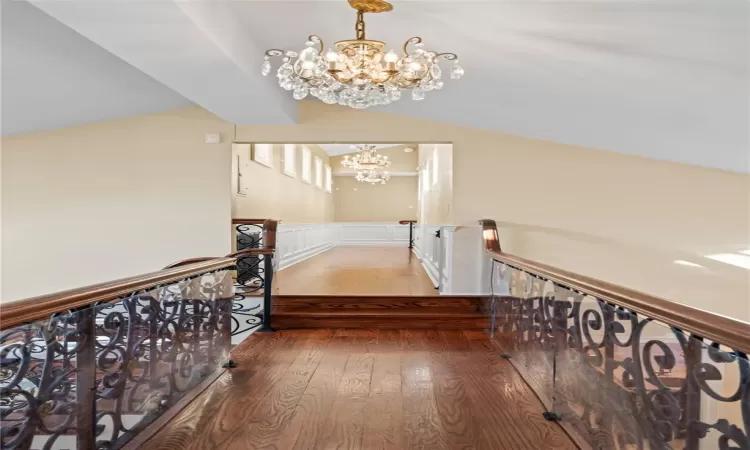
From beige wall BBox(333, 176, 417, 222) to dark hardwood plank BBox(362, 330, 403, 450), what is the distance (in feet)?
39.3

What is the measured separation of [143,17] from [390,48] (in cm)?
191

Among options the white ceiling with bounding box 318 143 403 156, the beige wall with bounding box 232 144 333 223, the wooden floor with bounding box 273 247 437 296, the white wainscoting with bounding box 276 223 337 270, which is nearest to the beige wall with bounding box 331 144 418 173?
the white ceiling with bounding box 318 143 403 156

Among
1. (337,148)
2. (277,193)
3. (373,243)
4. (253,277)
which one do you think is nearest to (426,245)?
(277,193)

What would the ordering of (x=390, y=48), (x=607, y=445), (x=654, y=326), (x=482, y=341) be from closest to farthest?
(x=654, y=326), (x=607, y=445), (x=390, y=48), (x=482, y=341)

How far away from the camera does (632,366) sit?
192 cm

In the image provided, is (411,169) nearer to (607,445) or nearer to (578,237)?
(578,237)

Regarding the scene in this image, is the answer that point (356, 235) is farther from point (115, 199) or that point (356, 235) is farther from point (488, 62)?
point (488, 62)

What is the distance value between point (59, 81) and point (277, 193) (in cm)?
460

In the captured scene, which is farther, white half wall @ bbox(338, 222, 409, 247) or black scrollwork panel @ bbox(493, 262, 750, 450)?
white half wall @ bbox(338, 222, 409, 247)

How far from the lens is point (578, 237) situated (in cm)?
576

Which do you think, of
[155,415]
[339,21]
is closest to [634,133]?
[339,21]

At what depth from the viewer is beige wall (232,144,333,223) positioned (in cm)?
698

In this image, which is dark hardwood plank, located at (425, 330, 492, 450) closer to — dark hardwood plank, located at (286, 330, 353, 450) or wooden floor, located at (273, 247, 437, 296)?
dark hardwood plank, located at (286, 330, 353, 450)

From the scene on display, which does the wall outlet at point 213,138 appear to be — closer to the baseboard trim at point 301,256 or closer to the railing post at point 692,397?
the baseboard trim at point 301,256
